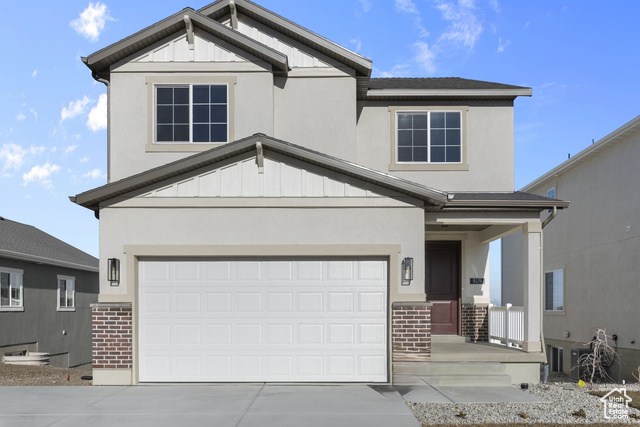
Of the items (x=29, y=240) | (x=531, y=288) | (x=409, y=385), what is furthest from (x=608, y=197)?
(x=29, y=240)

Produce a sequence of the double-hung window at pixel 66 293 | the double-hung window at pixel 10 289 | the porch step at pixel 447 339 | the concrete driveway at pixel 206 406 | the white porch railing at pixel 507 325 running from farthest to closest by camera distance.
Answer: the double-hung window at pixel 66 293 → the double-hung window at pixel 10 289 → the porch step at pixel 447 339 → the white porch railing at pixel 507 325 → the concrete driveway at pixel 206 406

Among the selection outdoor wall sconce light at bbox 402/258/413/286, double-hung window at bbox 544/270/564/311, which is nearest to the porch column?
outdoor wall sconce light at bbox 402/258/413/286

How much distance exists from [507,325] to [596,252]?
741 centimetres

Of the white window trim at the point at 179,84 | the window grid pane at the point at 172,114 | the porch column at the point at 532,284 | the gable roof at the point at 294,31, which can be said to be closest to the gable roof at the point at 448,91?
Result: the gable roof at the point at 294,31

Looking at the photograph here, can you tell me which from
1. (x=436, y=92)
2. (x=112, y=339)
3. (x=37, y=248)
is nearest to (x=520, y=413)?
(x=112, y=339)

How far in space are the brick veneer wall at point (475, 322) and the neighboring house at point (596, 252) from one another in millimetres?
4011

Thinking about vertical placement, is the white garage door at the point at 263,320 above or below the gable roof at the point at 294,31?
below

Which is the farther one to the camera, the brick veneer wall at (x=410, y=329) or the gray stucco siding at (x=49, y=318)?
the gray stucco siding at (x=49, y=318)

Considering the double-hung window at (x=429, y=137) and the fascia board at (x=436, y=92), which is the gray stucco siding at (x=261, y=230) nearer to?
the double-hung window at (x=429, y=137)

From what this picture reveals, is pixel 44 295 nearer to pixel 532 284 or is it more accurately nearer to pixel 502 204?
pixel 502 204

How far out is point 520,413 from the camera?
885 cm

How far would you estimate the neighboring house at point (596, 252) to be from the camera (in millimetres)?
17156

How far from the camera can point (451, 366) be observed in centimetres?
1158

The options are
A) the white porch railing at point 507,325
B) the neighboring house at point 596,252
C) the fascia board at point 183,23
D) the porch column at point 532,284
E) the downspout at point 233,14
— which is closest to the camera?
the porch column at point 532,284
